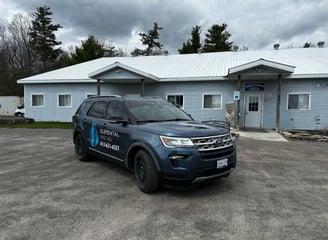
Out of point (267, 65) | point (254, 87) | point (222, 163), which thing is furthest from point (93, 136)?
point (254, 87)

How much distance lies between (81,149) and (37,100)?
14542 millimetres

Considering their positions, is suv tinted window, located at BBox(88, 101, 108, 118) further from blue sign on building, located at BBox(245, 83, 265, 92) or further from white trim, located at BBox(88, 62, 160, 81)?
blue sign on building, located at BBox(245, 83, 265, 92)

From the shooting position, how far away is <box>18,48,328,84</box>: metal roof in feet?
46.0

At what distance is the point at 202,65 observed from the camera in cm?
1734

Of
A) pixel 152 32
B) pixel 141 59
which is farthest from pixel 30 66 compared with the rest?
pixel 141 59

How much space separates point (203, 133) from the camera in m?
3.94

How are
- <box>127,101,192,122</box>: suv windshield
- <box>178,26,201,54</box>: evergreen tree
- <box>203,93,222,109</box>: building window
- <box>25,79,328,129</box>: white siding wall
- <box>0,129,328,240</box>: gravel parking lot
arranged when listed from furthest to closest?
<box>178,26,201,54</box>: evergreen tree → <box>203,93,222,109</box>: building window → <box>25,79,328,129</box>: white siding wall → <box>127,101,192,122</box>: suv windshield → <box>0,129,328,240</box>: gravel parking lot

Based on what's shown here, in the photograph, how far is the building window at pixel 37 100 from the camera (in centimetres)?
1844

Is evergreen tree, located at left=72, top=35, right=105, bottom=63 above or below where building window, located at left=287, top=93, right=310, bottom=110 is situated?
above

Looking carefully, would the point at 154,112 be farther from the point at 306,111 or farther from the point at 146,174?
the point at 306,111

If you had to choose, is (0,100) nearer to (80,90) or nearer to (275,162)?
(80,90)

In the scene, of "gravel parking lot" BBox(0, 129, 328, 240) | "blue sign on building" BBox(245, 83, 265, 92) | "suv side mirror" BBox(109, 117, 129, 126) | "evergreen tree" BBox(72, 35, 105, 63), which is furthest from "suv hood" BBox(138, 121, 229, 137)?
"evergreen tree" BBox(72, 35, 105, 63)

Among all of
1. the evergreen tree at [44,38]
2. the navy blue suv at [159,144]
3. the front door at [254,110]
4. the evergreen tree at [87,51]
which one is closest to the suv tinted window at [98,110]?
the navy blue suv at [159,144]

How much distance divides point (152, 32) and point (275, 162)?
1418 inches
